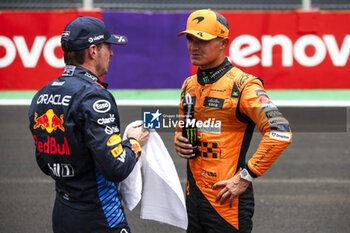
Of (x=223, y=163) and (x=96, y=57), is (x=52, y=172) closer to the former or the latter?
(x=96, y=57)

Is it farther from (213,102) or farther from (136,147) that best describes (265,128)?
(136,147)

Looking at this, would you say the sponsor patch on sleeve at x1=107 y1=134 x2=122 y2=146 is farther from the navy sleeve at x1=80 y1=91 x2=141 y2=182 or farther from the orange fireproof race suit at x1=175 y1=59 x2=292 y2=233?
the orange fireproof race suit at x1=175 y1=59 x2=292 y2=233

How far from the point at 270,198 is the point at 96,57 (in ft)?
12.0

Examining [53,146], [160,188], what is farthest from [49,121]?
[160,188]

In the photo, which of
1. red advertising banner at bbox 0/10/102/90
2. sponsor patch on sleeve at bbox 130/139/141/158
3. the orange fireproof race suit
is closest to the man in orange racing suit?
the orange fireproof race suit

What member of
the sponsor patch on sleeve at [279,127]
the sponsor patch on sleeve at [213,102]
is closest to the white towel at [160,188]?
the sponsor patch on sleeve at [213,102]

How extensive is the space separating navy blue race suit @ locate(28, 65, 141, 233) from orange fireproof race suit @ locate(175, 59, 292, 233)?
0.62 meters

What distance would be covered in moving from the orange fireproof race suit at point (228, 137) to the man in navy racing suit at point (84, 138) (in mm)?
607

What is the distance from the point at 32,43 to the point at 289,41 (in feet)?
21.7

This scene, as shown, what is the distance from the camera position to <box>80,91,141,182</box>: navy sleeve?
8.82ft

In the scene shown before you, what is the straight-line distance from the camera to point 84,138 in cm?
277

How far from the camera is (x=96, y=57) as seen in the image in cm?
295

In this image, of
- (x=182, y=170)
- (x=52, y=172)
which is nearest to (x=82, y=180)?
(x=52, y=172)

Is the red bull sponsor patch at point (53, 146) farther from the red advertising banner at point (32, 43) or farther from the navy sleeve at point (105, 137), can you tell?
the red advertising banner at point (32, 43)
